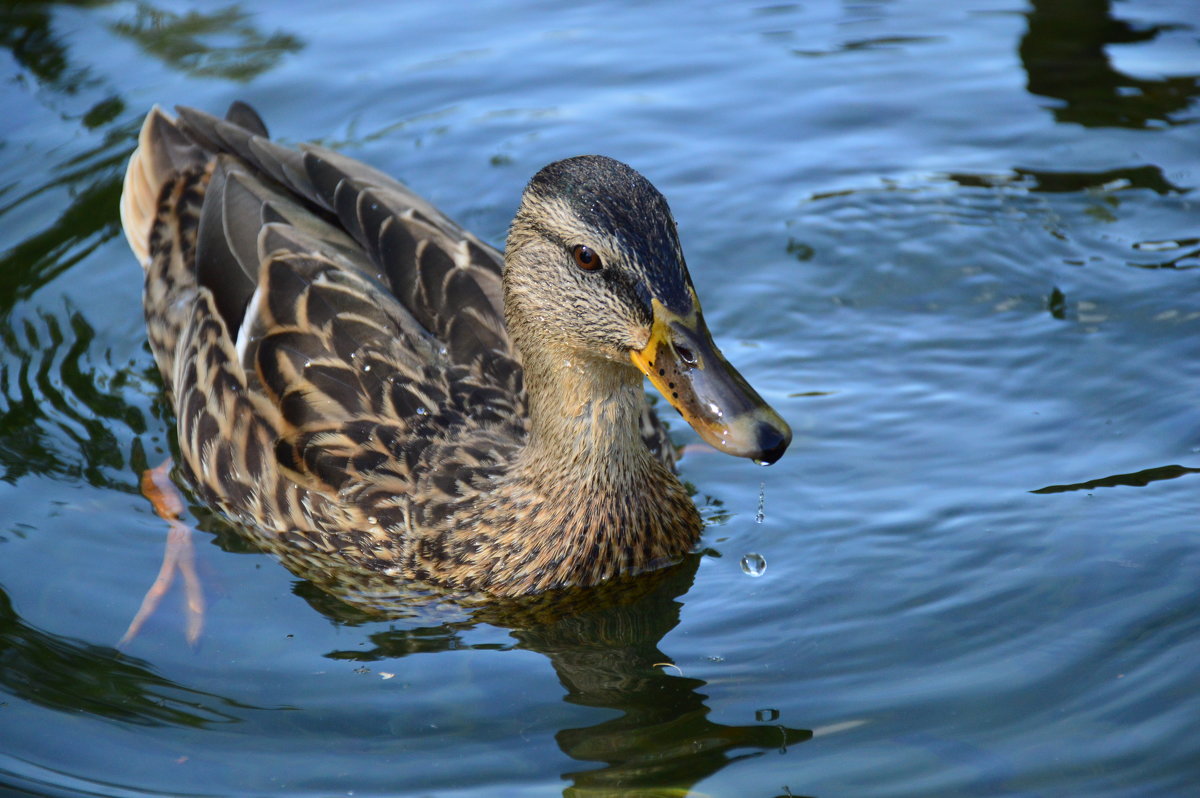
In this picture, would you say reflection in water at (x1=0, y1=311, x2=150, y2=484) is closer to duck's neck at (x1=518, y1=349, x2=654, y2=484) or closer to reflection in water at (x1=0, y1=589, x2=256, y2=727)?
reflection in water at (x1=0, y1=589, x2=256, y2=727)

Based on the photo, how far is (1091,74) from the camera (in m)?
8.39

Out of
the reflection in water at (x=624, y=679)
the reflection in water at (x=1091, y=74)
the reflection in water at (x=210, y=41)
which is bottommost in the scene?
the reflection in water at (x=624, y=679)

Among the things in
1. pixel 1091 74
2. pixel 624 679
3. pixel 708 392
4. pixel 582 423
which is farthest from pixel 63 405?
pixel 1091 74

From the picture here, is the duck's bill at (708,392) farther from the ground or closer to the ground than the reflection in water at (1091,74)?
closer to the ground

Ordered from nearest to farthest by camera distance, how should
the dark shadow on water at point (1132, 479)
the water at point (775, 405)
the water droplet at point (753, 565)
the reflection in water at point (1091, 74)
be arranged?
the water at point (775, 405) < the water droplet at point (753, 565) < the dark shadow on water at point (1132, 479) < the reflection in water at point (1091, 74)

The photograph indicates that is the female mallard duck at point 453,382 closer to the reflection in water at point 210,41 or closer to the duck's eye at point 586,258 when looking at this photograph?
the duck's eye at point 586,258

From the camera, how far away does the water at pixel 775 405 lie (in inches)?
177

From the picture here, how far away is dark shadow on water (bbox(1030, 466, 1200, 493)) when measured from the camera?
5.53 m

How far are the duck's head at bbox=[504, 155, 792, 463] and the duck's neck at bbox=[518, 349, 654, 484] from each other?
13 cm


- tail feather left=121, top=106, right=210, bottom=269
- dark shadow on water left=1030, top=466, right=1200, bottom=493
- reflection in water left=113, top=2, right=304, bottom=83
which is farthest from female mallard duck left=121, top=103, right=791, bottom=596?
reflection in water left=113, top=2, right=304, bottom=83

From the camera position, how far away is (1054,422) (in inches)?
235

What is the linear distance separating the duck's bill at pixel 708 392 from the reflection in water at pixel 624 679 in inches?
34.2

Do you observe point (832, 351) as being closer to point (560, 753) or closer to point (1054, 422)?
point (1054, 422)

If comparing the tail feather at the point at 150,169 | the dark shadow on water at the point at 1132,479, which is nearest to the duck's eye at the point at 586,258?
the dark shadow on water at the point at 1132,479
